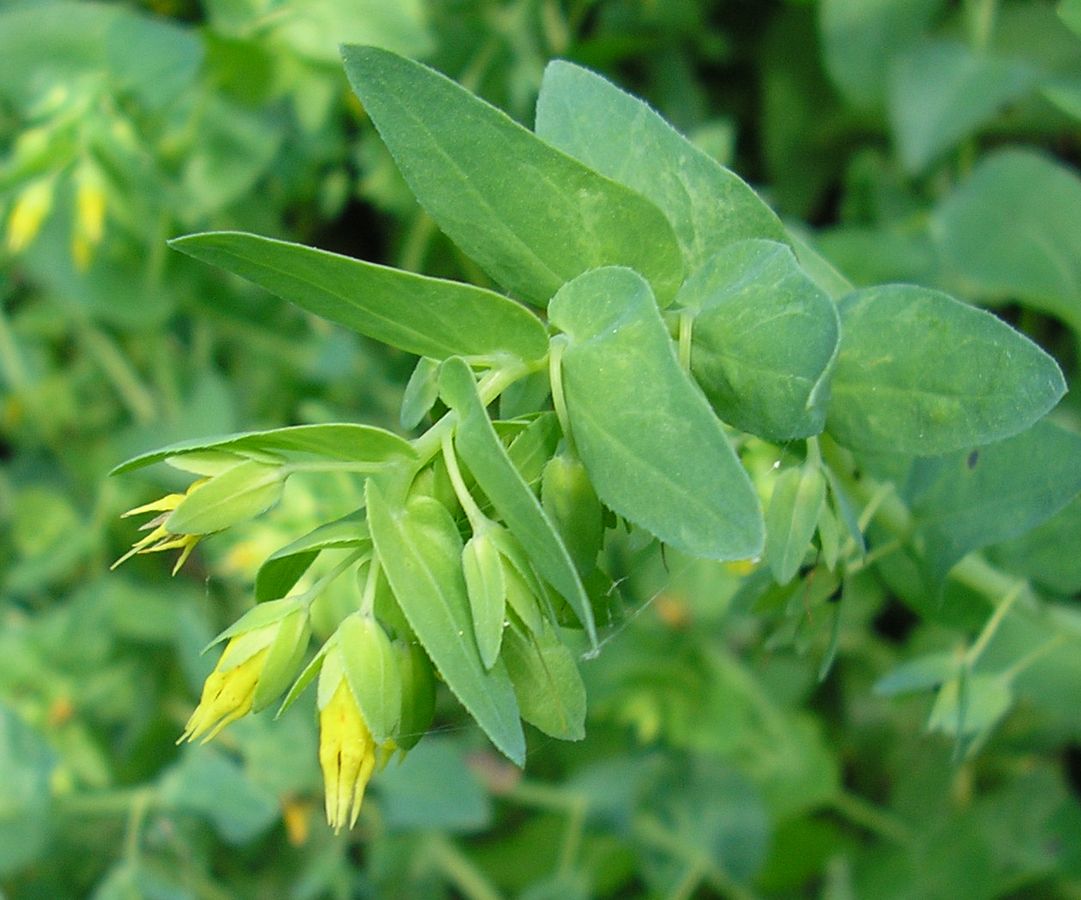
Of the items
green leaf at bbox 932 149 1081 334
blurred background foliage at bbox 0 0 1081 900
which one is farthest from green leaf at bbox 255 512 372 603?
green leaf at bbox 932 149 1081 334

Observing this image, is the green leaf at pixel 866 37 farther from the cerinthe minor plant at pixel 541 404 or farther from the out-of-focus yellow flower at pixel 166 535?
the out-of-focus yellow flower at pixel 166 535

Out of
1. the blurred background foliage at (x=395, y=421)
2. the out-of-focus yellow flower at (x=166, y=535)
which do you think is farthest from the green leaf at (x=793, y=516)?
the blurred background foliage at (x=395, y=421)

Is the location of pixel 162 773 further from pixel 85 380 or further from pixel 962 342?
pixel 962 342

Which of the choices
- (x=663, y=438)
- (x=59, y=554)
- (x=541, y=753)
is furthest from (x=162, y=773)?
(x=663, y=438)

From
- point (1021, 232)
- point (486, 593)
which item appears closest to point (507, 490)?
point (486, 593)

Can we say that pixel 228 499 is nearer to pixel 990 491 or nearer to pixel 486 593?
pixel 486 593

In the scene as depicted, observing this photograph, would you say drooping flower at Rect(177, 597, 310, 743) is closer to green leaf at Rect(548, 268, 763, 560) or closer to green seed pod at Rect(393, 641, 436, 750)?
green seed pod at Rect(393, 641, 436, 750)
